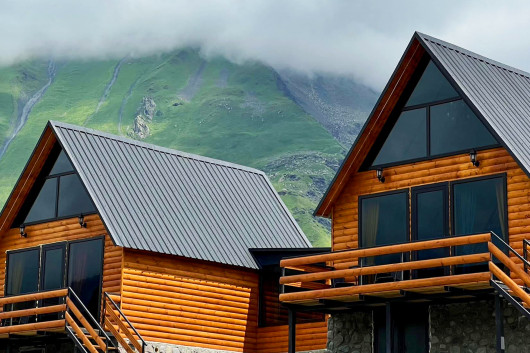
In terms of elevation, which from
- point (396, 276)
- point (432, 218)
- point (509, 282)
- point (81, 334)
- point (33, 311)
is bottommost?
point (81, 334)

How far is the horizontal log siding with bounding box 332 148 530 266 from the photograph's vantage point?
28.9 meters

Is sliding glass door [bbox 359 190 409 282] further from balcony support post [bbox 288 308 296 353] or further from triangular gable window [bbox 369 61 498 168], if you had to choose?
balcony support post [bbox 288 308 296 353]

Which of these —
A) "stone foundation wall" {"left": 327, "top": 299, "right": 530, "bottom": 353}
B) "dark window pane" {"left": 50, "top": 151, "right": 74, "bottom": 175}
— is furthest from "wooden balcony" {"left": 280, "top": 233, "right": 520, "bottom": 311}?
"dark window pane" {"left": 50, "top": 151, "right": 74, "bottom": 175}

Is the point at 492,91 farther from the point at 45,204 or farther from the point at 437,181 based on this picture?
the point at 45,204

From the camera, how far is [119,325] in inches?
1320

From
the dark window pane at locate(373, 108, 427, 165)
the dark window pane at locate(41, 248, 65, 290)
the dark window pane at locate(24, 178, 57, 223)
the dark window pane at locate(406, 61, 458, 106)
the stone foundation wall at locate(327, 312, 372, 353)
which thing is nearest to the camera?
the dark window pane at locate(406, 61, 458, 106)

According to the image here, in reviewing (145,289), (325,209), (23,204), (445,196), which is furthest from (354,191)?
(23,204)

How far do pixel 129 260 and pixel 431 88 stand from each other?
35.1 ft

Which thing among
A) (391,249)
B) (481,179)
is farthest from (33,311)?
(481,179)

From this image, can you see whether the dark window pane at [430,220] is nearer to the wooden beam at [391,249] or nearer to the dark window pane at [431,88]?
Result: the wooden beam at [391,249]

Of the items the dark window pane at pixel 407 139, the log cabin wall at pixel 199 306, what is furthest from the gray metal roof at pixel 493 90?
the log cabin wall at pixel 199 306

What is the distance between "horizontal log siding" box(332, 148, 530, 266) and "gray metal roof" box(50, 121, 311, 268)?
18.6 feet

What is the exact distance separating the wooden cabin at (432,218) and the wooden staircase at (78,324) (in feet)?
17.0

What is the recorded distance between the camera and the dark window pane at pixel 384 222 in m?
31.6
